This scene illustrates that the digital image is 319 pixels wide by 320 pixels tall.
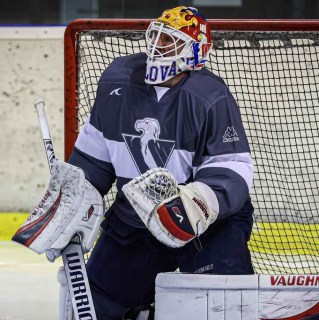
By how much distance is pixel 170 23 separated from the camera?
256 cm

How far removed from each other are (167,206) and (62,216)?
1.23ft

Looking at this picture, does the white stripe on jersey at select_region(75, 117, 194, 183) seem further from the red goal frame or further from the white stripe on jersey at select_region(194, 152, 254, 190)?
the red goal frame

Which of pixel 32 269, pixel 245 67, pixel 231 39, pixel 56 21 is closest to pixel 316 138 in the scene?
pixel 245 67

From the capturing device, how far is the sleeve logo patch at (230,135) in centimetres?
244

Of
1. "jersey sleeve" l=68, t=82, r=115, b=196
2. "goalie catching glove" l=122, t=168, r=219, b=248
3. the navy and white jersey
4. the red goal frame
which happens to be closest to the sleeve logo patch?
the navy and white jersey

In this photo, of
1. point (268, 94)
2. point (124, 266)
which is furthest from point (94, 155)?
point (268, 94)

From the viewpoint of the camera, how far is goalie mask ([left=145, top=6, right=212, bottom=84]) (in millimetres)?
2531

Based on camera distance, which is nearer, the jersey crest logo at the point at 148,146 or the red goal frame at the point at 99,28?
the jersey crest logo at the point at 148,146

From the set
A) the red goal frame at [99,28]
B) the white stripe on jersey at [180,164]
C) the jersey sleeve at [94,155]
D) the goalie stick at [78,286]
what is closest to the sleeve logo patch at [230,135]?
the white stripe on jersey at [180,164]

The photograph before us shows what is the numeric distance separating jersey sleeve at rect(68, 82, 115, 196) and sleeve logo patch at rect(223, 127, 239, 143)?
1.24ft

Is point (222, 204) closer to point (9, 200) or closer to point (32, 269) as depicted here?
point (32, 269)

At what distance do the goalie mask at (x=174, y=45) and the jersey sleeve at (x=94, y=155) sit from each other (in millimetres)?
219

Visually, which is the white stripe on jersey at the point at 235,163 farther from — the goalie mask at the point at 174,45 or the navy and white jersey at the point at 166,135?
the goalie mask at the point at 174,45

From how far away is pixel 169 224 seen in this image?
2.23 m
